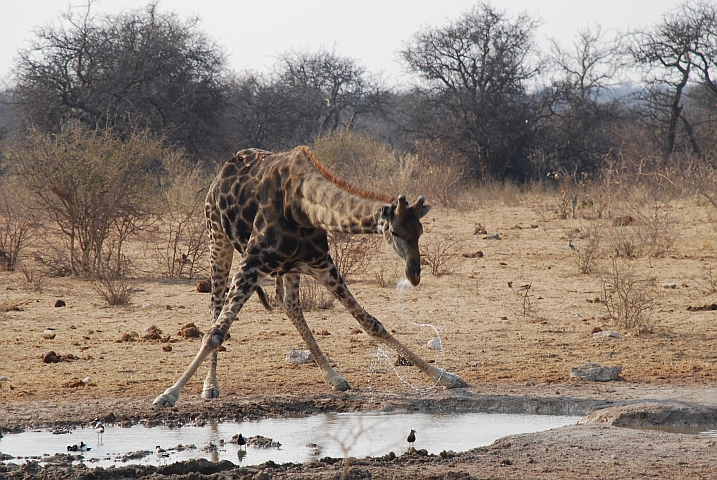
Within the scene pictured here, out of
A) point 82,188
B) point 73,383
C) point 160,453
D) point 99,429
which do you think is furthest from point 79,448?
point 82,188

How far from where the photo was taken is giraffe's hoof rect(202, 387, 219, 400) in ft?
19.6

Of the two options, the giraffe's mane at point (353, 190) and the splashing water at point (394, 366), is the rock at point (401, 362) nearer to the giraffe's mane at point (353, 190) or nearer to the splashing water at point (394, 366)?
the splashing water at point (394, 366)

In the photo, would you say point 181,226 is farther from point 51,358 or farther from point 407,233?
point 407,233

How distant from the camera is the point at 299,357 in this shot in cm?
707

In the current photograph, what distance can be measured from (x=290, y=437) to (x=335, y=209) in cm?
136

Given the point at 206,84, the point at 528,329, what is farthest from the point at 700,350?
the point at 206,84

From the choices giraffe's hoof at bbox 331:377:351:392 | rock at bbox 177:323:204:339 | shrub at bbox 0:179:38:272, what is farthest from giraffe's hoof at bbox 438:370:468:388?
shrub at bbox 0:179:38:272

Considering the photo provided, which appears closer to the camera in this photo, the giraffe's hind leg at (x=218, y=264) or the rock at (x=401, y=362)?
the giraffe's hind leg at (x=218, y=264)

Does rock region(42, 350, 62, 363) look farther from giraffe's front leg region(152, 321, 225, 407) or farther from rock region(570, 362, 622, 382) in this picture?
rock region(570, 362, 622, 382)

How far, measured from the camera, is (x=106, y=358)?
729cm

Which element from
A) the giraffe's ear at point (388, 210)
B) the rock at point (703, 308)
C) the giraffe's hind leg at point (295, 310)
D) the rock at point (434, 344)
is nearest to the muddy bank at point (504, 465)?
the giraffe's ear at point (388, 210)

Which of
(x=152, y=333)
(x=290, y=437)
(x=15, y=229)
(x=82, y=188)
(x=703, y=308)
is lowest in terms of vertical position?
(x=290, y=437)

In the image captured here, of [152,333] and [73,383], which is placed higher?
[152,333]

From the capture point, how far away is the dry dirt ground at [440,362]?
172 inches
